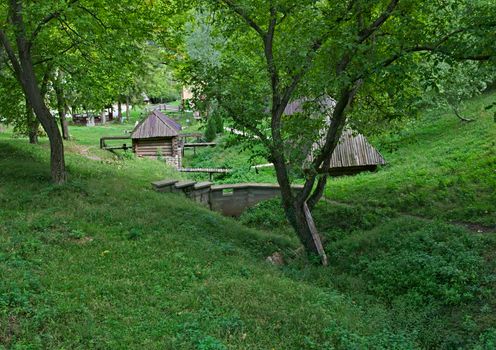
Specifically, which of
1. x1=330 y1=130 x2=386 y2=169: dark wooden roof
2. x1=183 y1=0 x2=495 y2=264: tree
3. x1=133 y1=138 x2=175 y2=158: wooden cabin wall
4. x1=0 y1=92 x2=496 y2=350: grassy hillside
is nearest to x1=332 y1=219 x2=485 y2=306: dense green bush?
x1=0 y1=92 x2=496 y2=350: grassy hillside

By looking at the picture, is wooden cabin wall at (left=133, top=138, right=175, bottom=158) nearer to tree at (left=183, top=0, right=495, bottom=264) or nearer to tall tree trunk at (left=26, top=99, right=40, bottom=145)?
tall tree trunk at (left=26, top=99, right=40, bottom=145)

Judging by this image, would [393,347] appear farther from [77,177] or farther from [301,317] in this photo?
[77,177]

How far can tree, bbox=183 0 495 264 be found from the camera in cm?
910

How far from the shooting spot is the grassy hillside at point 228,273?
634 cm

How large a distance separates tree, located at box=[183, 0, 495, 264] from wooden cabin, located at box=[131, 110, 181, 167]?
16.7 metres

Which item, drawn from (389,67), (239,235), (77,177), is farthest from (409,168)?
(77,177)

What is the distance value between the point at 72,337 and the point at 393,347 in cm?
426

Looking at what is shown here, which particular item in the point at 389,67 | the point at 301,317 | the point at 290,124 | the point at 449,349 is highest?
the point at 389,67

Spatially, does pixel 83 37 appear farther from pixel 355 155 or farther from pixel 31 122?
pixel 355 155

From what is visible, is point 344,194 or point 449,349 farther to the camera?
point 344,194

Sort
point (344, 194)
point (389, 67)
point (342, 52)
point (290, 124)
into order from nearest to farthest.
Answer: point (389, 67)
point (342, 52)
point (290, 124)
point (344, 194)

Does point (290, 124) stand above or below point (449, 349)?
above

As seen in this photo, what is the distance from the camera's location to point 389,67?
866cm

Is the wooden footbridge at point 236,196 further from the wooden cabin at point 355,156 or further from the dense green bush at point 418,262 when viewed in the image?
the dense green bush at point 418,262
